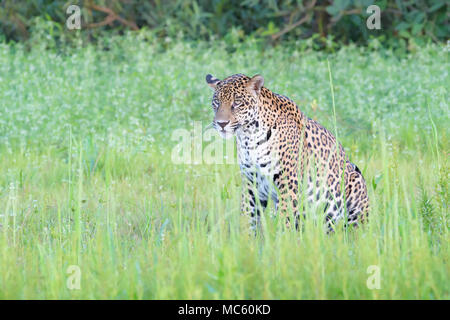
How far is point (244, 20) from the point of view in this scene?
52.2 ft

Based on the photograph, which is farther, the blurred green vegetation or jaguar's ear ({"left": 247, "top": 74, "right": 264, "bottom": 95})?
the blurred green vegetation

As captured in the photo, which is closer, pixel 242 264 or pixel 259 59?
pixel 242 264

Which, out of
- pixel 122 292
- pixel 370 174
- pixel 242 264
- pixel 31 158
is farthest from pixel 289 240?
pixel 31 158

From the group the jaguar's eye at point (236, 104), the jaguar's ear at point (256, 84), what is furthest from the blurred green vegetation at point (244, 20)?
the jaguar's eye at point (236, 104)

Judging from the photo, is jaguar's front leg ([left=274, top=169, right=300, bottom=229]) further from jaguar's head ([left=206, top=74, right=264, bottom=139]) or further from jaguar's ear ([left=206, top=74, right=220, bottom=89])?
jaguar's ear ([left=206, top=74, right=220, bottom=89])

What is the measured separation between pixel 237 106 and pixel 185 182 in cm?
144

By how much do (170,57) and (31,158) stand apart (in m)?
4.75

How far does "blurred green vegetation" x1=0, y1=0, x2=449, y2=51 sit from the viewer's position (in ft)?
46.1

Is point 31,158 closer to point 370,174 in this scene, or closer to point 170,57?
point 370,174

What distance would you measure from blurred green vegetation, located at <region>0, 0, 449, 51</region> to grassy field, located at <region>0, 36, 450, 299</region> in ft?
1.78

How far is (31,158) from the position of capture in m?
8.28

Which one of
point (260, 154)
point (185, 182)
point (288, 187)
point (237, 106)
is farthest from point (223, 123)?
point (185, 182)

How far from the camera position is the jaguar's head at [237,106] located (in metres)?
5.68

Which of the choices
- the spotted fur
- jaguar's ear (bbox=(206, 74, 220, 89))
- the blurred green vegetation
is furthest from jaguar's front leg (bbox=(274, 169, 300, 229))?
the blurred green vegetation
